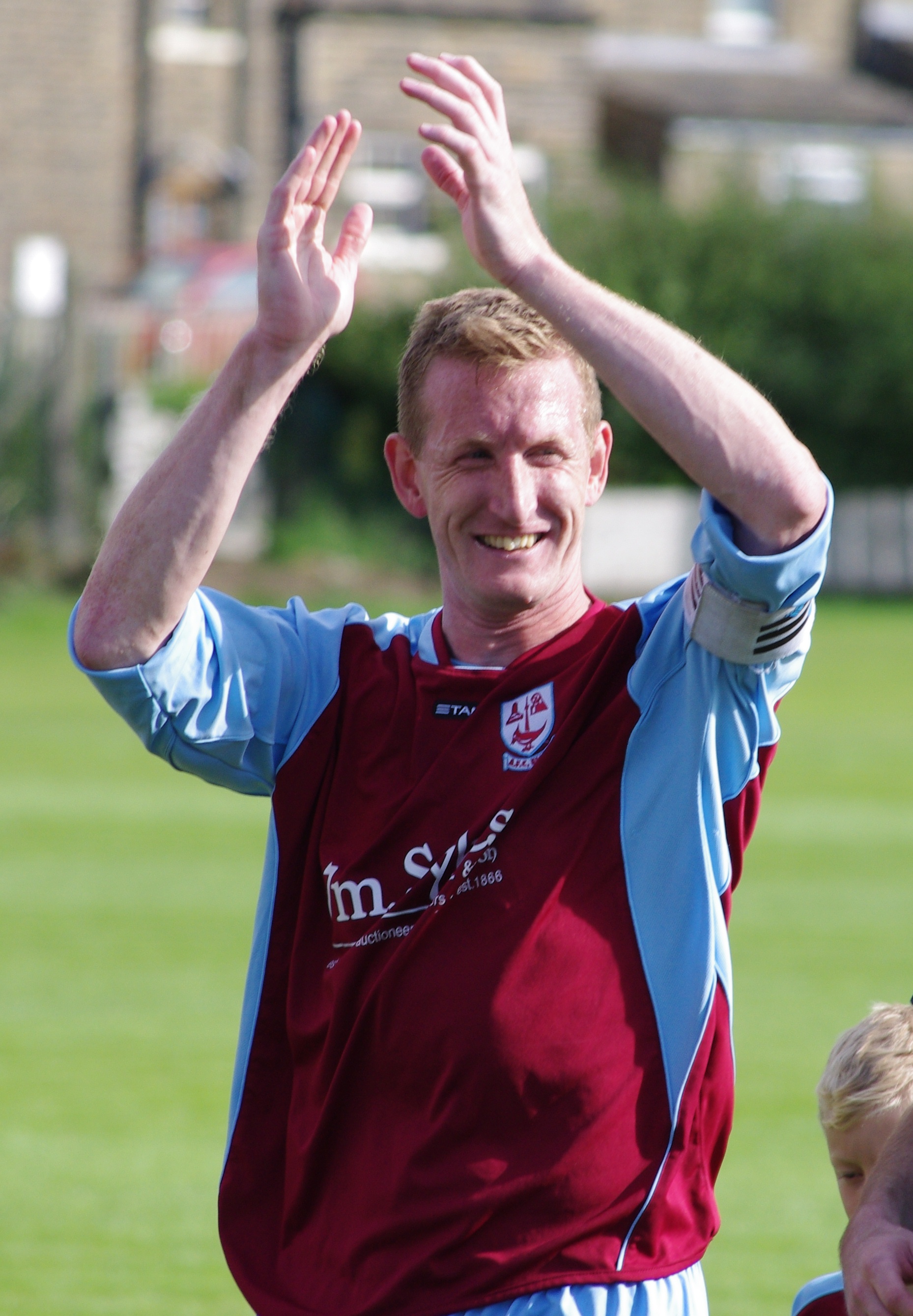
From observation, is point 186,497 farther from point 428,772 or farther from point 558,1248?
point 558,1248

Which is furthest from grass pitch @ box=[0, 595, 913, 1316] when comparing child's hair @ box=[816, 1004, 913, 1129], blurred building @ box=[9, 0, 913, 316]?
blurred building @ box=[9, 0, 913, 316]

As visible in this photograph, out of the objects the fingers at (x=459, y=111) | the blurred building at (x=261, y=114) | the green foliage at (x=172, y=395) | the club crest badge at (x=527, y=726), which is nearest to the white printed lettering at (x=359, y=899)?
the club crest badge at (x=527, y=726)

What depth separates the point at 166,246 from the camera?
112 ft

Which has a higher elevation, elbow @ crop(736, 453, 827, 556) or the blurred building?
elbow @ crop(736, 453, 827, 556)

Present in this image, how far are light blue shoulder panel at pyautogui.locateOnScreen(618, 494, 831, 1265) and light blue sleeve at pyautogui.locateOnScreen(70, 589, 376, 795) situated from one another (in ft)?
1.62

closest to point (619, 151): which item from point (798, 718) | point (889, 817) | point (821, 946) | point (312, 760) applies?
point (798, 718)

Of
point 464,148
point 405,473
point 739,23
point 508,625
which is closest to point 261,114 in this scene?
point 739,23

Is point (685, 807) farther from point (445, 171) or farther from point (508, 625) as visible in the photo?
point (445, 171)

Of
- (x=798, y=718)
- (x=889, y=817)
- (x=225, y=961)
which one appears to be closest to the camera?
(x=225, y=961)

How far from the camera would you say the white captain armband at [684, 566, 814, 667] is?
2.32 meters

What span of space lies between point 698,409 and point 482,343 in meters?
0.39

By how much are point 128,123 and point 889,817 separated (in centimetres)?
2612

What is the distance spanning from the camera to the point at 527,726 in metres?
2.49

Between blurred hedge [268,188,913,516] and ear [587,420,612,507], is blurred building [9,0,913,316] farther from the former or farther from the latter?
ear [587,420,612,507]
